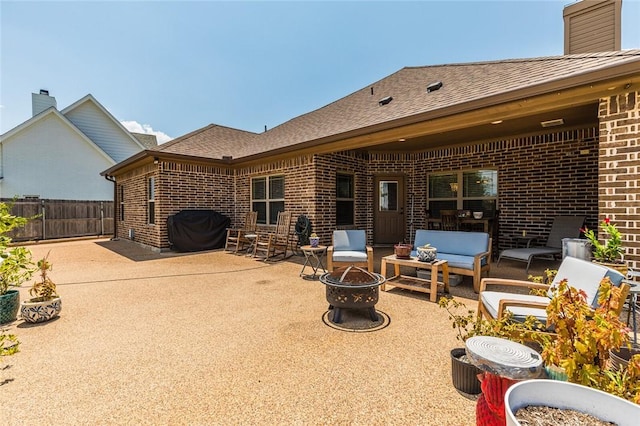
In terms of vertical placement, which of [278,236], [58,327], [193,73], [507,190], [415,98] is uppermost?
[193,73]

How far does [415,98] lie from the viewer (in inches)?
257

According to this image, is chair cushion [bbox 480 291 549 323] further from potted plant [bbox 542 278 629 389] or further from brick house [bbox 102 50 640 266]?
brick house [bbox 102 50 640 266]

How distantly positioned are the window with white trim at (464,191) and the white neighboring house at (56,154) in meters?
15.6

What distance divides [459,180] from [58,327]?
8482 millimetres

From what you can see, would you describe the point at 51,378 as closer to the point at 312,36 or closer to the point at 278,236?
the point at 278,236

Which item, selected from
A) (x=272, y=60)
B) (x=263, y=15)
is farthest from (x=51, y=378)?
(x=272, y=60)

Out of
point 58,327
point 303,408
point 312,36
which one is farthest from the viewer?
point 312,36

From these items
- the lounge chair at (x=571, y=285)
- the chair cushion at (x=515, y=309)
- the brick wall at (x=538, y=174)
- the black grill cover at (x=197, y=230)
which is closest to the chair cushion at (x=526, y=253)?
the brick wall at (x=538, y=174)

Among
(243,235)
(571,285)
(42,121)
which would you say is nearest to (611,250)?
(571,285)

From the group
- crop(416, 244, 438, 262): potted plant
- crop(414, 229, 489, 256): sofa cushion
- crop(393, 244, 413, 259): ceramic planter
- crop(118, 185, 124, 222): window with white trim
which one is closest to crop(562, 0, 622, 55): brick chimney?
crop(414, 229, 489, 256): sofa cushion

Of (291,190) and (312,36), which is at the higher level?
(312,36)

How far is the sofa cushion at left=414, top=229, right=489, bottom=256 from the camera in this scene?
14.8 feet

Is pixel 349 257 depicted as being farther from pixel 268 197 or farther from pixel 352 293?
pixel 268 197

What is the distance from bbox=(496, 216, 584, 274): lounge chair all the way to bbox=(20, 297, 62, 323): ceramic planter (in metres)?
7.03
